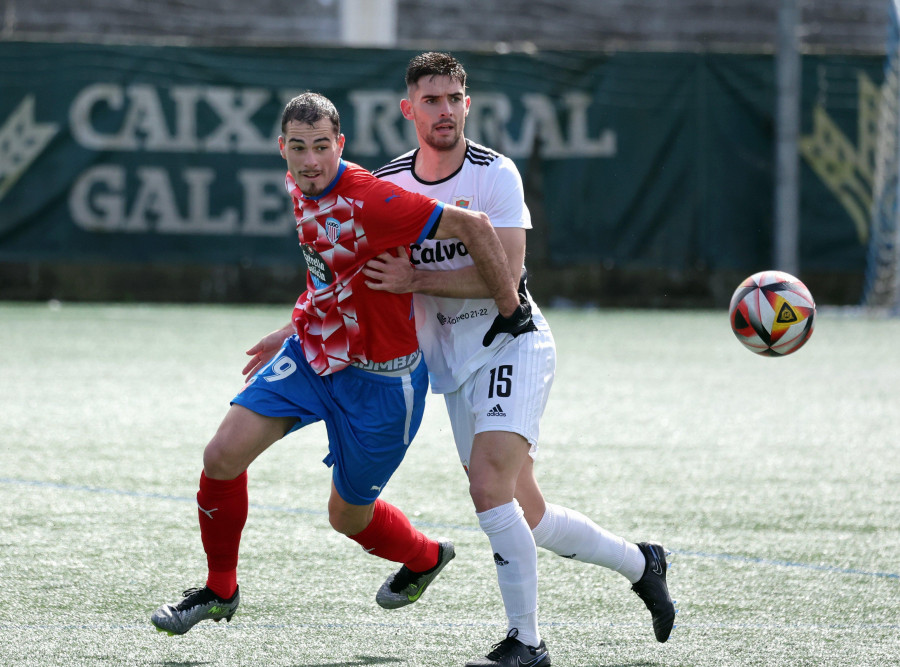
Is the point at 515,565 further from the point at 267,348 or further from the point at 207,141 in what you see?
the point at 207,141

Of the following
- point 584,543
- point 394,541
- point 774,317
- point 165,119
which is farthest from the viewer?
point 165,119

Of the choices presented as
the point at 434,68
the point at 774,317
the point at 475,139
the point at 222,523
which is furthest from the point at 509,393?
the point at 475,139

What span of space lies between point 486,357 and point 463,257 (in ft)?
1.16

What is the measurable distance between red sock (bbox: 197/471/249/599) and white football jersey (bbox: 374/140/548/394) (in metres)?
0.78

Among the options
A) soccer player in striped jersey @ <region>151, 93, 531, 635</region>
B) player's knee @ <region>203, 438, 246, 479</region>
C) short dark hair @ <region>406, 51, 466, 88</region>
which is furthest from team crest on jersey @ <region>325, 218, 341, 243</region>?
player's knee @ <region>203, 438, 246, 479</region>

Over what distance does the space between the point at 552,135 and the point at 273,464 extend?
8848 millimetres

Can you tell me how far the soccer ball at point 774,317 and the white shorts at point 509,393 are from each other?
4.13ft

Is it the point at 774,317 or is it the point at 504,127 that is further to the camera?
the point at 504,127

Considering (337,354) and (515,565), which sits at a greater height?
(337,354)

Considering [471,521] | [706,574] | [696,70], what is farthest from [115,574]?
[696,70]

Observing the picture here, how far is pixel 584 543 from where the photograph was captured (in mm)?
4504

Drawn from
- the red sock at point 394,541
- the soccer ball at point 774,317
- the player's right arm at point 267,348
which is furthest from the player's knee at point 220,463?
the soccer ball at point 774,317

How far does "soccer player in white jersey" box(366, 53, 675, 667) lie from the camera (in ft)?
13.5

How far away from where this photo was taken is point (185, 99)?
14906mm
